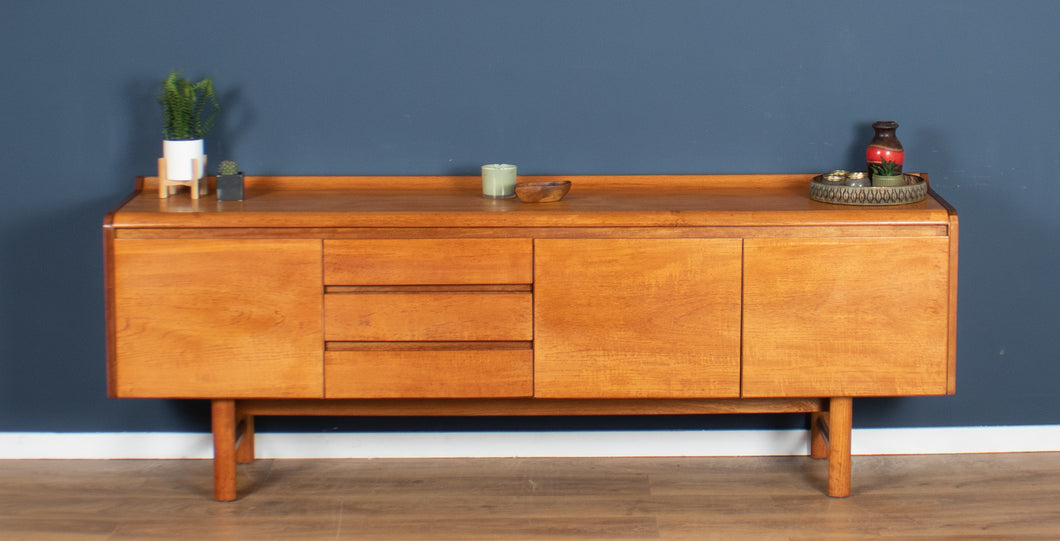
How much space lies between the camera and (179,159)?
324 centimetres

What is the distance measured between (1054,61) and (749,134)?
82 cm

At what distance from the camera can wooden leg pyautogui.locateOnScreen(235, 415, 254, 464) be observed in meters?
3.46

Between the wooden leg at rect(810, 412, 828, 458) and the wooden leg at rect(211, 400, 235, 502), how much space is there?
5.09 feet

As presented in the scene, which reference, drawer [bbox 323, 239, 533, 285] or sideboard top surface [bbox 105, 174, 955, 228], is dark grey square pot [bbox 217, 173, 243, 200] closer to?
sideboard top surface [bbox 105, 174, 955, 228]

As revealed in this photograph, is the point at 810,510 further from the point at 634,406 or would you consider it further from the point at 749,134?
the point at 749,134

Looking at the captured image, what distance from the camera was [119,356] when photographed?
306 centimetres

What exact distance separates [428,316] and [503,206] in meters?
0.33

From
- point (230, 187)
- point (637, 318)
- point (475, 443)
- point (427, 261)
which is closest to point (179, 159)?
point (230, 187)

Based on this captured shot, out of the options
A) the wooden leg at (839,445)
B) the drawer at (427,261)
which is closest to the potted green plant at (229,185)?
the drawer at (427,261)

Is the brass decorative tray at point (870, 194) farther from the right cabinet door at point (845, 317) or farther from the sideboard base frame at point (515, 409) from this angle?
the sideboard base frame at point (515, 409)

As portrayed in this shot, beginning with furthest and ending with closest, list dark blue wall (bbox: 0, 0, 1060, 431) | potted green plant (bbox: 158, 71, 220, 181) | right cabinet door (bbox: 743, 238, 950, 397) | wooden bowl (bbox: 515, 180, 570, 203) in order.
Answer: dark blue wall (bbox: 0, 0, 1060, 431)
potted green plant (bbox: 158, 71, 220, 181)
wooden bowl (bbox: 515, 180, 570, 203)
right cabinet door (bbox: 743, 238, 950, 397)

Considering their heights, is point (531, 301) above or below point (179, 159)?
below

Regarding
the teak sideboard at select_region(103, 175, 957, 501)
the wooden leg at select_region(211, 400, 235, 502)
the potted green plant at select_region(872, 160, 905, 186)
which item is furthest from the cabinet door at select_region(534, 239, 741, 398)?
the wooden leg at select_region(211, 400, 235, 502)

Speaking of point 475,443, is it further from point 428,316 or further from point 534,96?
point 534,96
